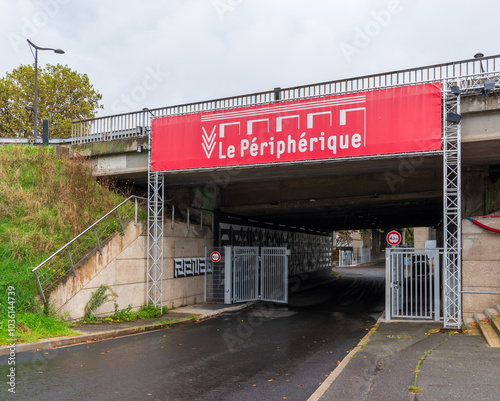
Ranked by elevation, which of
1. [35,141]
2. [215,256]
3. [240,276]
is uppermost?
[35,141]

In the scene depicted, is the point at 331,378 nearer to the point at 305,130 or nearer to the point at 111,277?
the point at 305,130

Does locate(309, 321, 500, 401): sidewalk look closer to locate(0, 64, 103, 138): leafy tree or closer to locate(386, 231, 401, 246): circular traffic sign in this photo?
locate(386, 231, 401, 246): circular traffic sign

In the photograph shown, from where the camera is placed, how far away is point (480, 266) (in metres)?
13.7

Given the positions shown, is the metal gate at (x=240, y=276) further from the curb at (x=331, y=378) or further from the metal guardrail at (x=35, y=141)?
the curb at (x=331, y=378)

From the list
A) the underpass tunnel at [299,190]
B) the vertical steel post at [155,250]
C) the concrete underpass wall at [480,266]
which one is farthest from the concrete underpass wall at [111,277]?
the concrete underpass wall at [480,266]

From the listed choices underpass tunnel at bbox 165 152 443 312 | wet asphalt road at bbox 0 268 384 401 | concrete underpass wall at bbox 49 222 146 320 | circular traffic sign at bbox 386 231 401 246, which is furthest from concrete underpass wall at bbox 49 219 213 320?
circular traffic sign at bbox 386 231 401 246

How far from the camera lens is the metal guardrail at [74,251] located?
480 inches

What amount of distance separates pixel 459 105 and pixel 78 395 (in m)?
11.7

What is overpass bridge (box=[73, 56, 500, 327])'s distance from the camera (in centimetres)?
1280

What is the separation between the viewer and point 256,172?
16.6m

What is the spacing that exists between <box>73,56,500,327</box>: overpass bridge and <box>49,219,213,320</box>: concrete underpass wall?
0.62 metres

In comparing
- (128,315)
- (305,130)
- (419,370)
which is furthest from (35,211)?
(419,370)

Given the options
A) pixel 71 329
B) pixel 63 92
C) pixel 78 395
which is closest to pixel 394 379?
pixel 78 395

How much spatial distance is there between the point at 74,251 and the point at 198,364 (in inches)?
258
